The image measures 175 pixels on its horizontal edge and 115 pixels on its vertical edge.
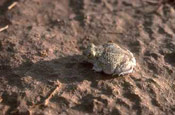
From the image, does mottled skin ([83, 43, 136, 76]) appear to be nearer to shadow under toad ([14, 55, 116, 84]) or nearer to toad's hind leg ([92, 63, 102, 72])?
toad's hind leg ([92, 63, 102, 72])

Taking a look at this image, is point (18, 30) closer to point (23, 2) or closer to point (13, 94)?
point (23, 2)

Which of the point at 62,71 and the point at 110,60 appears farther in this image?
the point at 62,71

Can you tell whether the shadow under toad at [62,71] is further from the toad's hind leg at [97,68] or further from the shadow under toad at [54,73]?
the toad's hind leg at [97,68]

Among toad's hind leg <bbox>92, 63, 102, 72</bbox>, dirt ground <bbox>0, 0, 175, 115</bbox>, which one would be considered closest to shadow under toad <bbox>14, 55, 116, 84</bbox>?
dirt ground <bbox>0, 0, 175, 115</bbox>

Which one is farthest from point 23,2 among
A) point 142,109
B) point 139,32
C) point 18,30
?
point 142,109

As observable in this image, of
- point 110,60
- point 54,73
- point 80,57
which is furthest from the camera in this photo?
point 80,57

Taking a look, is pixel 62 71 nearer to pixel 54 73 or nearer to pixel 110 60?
pixel 54 73

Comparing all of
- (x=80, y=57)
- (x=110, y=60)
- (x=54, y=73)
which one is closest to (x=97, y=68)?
(x=110, y=60)
